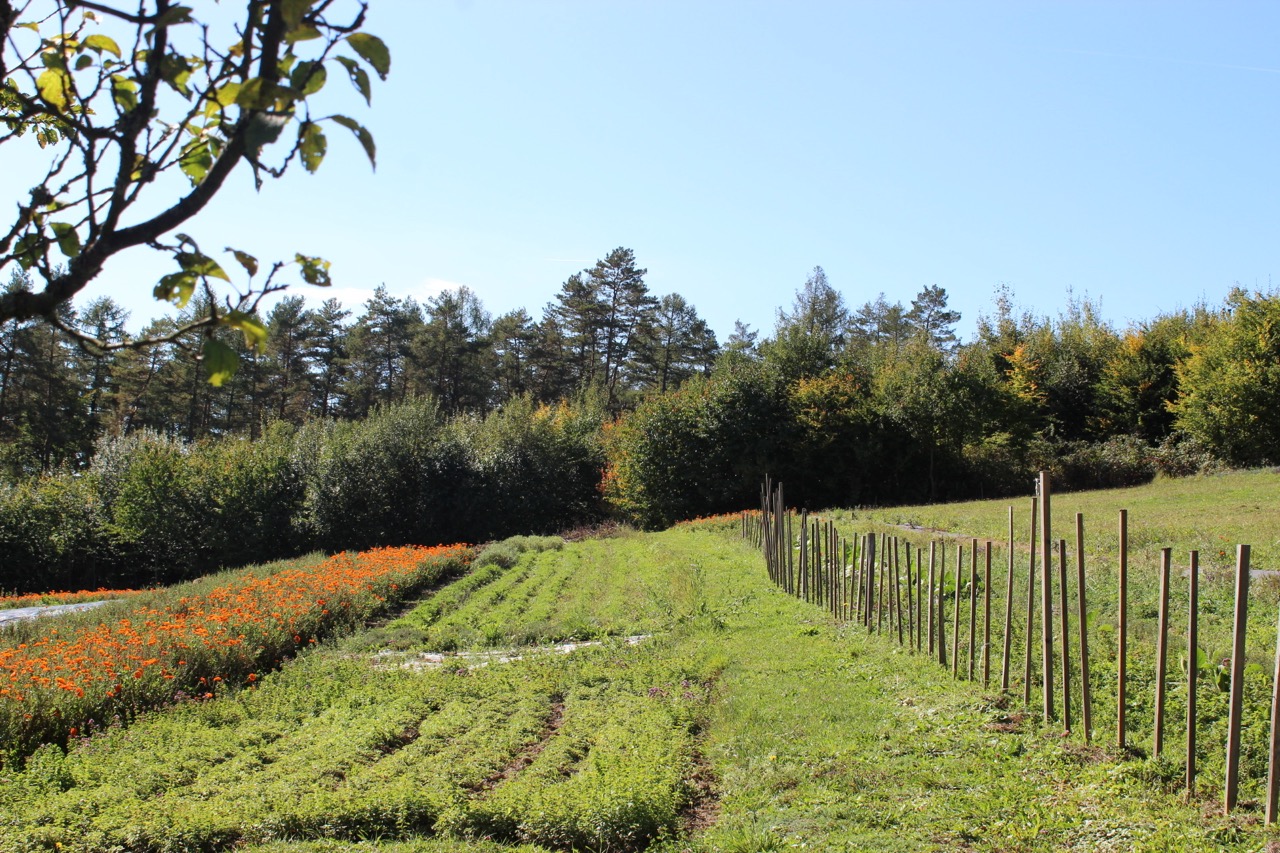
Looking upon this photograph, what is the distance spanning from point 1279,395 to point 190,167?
3753 cm

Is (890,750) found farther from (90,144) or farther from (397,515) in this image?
(397,515)

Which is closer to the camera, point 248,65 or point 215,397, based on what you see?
point 248,65

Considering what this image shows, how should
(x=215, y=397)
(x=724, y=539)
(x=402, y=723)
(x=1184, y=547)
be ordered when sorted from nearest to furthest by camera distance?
(x=402, y=723)
(x=1184, y=547)
(x=724, y=539)
(x=215, y=397)

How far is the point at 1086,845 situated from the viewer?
178 inches

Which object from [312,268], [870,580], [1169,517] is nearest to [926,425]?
[1169,517]

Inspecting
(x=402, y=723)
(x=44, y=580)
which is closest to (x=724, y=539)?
A: (x=402, y=723)

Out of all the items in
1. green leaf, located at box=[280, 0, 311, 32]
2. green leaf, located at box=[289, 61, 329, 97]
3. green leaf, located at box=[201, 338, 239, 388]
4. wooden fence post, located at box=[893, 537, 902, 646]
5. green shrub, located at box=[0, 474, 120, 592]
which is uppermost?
green leaf, located at box=[280, 0, 311, 32]

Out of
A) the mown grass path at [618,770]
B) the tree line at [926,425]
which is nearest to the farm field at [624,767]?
the mown grass path at [618,770]

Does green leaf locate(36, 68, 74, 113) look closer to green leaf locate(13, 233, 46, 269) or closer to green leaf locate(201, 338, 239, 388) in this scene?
green leaf locate(13, 233, 46, 269)

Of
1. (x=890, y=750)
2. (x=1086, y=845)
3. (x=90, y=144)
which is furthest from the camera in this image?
(x=890, y=750)

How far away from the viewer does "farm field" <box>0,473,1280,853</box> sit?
514cm

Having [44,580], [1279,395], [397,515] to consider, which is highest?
[1279,395]

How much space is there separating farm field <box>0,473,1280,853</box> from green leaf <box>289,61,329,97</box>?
476 cm

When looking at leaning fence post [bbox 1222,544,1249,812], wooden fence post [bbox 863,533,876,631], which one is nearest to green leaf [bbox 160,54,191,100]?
leaning fence post [bbox 1222,544,1249,812]
